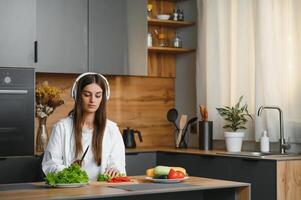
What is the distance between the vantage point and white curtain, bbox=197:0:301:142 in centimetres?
471

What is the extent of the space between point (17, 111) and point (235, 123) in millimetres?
1743

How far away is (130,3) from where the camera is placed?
5.41 meters

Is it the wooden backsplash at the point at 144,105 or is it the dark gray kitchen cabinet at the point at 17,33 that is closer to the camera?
the dark gray kitchen cabinet at the point at 17,33

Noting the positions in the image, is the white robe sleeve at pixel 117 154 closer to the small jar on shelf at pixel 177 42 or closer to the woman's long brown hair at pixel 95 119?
the woman's long brown hair at pixel 95 119

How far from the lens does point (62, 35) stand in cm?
502

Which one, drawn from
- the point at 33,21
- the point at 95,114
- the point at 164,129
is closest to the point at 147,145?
the point at 164,129

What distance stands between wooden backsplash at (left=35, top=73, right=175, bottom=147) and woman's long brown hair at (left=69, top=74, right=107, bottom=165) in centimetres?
164

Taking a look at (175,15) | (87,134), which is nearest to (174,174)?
(87,134)

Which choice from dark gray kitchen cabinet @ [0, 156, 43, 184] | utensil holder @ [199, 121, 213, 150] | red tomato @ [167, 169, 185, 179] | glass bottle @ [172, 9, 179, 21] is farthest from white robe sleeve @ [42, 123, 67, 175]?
glass bottle @ [172, 9, 179, 21]

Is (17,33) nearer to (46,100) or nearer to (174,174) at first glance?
(46,100)

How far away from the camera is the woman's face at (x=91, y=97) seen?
12.4 feet

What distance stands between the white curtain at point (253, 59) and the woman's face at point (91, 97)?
5.23 feet

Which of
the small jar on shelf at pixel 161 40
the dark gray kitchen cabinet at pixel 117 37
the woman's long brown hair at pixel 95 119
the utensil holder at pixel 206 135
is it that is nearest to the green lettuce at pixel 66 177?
the woman's long brown hair at pixel 95 119

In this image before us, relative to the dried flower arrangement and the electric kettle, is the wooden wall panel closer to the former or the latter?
the electric kettle
